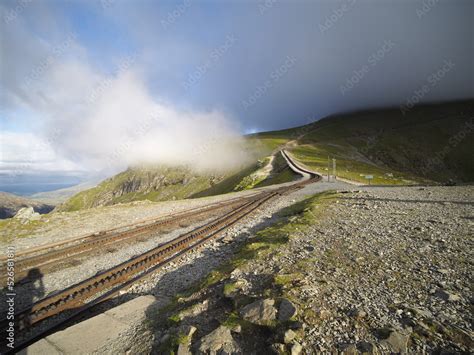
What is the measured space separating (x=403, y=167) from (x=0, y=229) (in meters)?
157

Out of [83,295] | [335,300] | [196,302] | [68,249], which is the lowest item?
[83,295]

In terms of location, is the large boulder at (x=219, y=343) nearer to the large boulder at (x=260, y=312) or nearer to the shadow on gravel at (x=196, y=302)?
the shadow on gravel at (x=196, y=302)

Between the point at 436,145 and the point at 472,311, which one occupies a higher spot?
the point at 436,145

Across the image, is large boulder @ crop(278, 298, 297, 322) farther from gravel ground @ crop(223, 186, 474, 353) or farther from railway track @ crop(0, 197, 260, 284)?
railway track @ crop(0, 197, 260, 284)

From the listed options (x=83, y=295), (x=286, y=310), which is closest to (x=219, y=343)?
(x=286, y=310)

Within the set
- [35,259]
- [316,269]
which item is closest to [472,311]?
[316,269]

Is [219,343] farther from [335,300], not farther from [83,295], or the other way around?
[83,295]

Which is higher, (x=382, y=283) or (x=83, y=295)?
(x=382, y=283)

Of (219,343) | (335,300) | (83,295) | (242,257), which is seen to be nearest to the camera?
(219,343)

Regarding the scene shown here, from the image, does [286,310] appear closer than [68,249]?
Yes

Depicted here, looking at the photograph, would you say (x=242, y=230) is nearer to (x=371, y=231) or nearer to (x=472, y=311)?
(x=371, y=231)

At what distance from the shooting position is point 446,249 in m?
8.61

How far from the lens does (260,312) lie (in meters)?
5.43

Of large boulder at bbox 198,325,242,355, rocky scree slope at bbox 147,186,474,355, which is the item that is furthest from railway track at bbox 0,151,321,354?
large boulder at bbox 198,325,242,355
